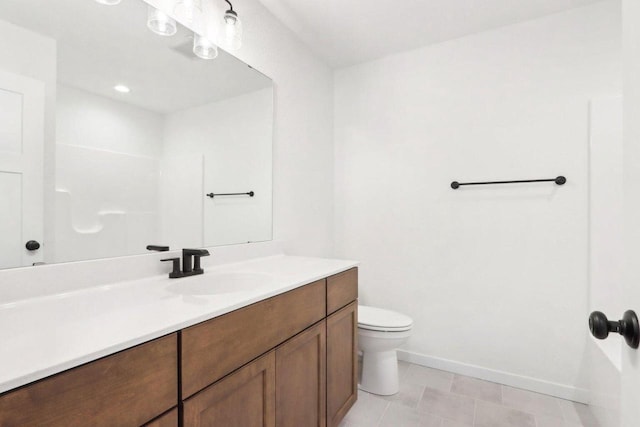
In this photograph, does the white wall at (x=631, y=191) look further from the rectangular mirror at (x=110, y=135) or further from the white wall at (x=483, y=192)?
the white wall at (x=483, y=192)

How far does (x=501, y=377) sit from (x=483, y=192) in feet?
4.03

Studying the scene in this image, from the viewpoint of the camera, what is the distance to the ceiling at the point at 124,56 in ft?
3.31

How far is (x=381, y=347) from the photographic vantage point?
189 centimetres

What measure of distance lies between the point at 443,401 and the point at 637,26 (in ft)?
6.48

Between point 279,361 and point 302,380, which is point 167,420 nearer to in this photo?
point 279,361

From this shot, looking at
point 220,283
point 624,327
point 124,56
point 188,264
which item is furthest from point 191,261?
point 624,327

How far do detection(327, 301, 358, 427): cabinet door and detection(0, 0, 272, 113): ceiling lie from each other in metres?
1.24

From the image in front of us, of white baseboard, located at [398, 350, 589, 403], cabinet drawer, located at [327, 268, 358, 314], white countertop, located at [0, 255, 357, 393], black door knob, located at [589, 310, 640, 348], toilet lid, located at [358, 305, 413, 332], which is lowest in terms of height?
white baseboard, located at [398, 350, 589, 403]

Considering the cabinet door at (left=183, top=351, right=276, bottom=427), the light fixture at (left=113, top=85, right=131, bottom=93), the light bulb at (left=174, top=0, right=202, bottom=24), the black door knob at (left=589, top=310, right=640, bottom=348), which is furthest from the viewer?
the light bulb at (left=174, top=0, right=202, bottom=24)

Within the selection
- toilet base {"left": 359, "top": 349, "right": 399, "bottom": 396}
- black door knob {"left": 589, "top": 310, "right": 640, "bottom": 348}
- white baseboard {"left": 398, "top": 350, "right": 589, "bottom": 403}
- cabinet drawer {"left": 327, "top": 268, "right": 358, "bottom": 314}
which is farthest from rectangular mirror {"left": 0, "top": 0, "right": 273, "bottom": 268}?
white baseboard {"left": 398, "top": 350, "right": 589, "bottom": 403}

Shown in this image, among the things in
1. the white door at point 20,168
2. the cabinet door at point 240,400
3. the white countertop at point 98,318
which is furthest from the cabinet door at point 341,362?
the white door at point 20,168

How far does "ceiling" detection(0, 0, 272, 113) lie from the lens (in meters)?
1.01

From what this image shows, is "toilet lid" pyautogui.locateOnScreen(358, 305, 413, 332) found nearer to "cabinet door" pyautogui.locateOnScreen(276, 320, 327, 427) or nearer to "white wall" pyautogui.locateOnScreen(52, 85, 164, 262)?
"cabinet door" pyautogui.locateOnScreen(276, 320, 327, 427)

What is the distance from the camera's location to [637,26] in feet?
1.64
